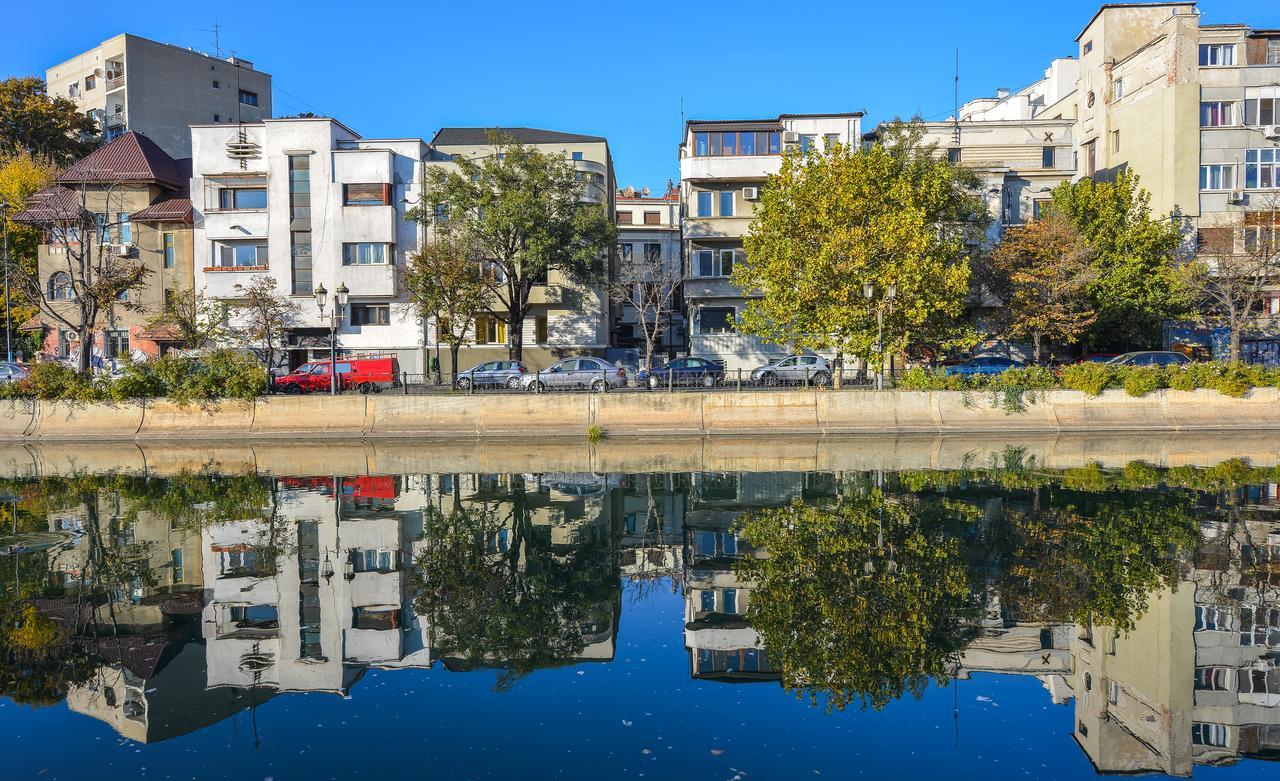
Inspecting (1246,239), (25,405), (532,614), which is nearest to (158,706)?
(532,614)

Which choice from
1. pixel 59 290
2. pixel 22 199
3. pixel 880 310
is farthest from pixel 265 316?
pixel 880 310

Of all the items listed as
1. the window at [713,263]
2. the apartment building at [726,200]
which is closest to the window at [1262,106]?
the apartment building at [726,200]

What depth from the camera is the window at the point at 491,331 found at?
49219 mm

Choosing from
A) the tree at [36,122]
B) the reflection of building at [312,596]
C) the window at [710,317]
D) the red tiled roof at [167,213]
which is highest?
the tree at [36,122]

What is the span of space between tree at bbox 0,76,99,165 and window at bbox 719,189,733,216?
4321cm

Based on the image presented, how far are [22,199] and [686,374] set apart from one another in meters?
41.0

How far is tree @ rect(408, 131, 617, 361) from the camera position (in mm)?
42000

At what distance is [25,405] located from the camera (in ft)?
111

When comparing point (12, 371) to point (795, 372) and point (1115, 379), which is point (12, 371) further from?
point (1115, 379)

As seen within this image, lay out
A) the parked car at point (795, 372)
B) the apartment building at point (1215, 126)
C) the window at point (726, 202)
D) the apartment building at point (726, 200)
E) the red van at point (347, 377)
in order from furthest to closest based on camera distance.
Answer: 1. the window at point (726, 202)
2. the apartment building at point (726, 200)
3. the apartment building at point (1215, 126)
4. the red van at point (347, 377)
5. the parked car at point (795, 372)

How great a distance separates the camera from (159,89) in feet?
219

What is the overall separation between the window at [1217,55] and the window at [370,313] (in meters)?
47.5

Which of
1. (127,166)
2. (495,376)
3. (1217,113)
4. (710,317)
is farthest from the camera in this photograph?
(127,166)

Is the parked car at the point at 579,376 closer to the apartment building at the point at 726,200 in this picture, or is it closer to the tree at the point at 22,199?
the apartment building at the point at 726,200
